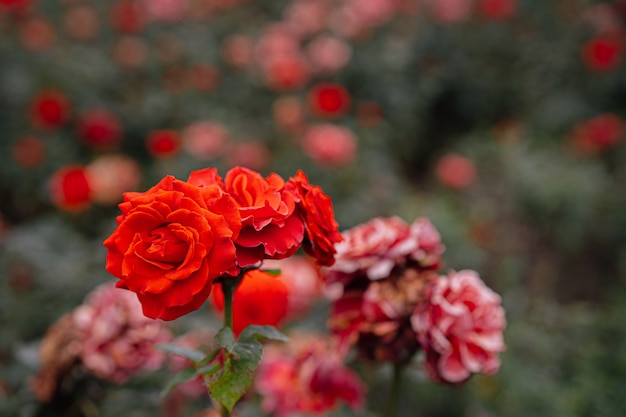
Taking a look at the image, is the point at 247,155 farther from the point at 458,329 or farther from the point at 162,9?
the point at 458,329

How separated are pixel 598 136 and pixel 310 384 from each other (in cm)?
263

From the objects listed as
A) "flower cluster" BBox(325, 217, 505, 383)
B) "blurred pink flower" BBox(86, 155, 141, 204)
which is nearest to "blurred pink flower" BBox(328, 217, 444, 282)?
"flower cluster" BBox(325, 217, 505, 383)

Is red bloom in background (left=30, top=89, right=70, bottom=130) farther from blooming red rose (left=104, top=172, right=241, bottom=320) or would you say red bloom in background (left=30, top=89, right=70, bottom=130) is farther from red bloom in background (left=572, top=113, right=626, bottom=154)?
red bloom in background (left=572, top=113, right=626, bottom=154)

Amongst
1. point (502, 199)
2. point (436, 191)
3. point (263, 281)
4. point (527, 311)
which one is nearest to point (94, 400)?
point (263, 281)

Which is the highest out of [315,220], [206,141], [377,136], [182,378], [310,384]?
[315,220]

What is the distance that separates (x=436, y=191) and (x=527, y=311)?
124cm

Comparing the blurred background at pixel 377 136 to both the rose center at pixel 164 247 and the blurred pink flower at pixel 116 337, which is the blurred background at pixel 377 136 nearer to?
the blurred pink flower at pixel 116 337

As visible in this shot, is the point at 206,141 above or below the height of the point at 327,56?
below

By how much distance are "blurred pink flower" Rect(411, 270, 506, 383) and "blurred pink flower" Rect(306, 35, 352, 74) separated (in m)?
2.43

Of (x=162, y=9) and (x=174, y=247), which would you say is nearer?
(x=174, y=247)

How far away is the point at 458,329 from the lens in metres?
0.85

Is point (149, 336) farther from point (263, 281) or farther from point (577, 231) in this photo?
point (577, 231)

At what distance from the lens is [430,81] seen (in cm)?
367

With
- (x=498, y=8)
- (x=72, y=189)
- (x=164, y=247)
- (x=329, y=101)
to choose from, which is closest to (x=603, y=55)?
(x=498, y=8)
